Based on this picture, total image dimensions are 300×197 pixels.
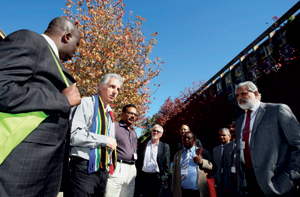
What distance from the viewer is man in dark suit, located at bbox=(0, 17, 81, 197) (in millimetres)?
1067

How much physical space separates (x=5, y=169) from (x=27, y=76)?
0.55 metres

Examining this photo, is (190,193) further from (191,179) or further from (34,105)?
(34,105)

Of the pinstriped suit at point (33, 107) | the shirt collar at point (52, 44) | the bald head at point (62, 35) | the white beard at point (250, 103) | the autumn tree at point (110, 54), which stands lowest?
the pinstriped suit at point (33, 107)

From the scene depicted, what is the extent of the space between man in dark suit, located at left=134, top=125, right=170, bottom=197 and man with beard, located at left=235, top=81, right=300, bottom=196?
2951 mm

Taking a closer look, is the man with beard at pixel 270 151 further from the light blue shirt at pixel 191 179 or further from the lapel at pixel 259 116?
the light blue shirt at pixel 191 179

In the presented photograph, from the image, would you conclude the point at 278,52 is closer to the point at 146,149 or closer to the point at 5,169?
the point at 146,149

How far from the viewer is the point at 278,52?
13438 mm

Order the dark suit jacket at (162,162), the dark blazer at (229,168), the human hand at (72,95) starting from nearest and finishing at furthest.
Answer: the human hand at (72,95) → the dark blazer at (229,168) → the dark suit jacket at (162,162)

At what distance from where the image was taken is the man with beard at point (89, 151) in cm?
221

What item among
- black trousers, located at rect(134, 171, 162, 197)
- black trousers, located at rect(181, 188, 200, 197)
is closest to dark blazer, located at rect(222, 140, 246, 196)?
black trousers, located at rect(181, 188, 200, 197)

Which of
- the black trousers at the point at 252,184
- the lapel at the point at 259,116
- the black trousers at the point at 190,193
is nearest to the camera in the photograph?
the black trousers at the point at 252,184

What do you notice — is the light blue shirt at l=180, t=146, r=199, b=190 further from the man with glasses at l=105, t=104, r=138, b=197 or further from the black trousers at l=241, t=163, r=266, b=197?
the black trousers at l=241, t=163, r=266, b=197

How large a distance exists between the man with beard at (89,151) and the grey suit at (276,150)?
6.49 feet

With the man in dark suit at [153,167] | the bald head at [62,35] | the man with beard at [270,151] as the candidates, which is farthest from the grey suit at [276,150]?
the man in dark suit at [153,167]
